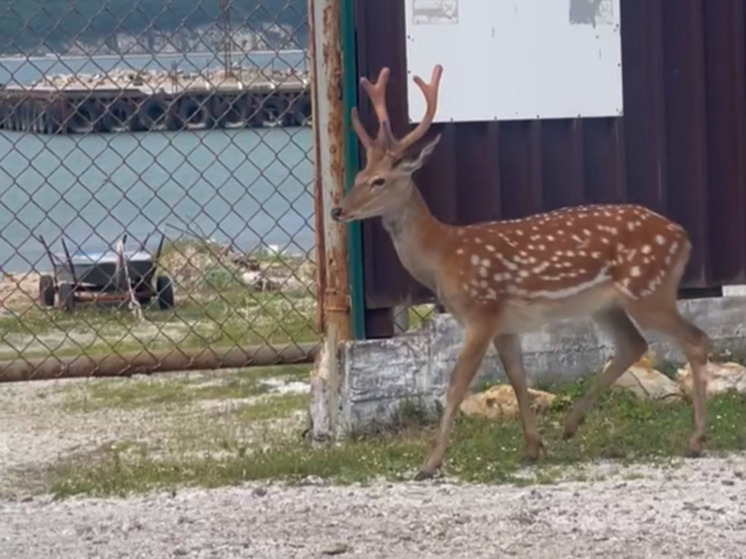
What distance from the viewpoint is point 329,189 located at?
8.70 m

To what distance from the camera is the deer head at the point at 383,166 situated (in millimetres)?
8305

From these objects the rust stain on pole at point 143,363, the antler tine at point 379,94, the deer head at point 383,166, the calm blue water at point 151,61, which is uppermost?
the calm blue water at point 151,61

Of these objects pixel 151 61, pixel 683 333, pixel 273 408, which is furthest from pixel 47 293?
pixel 683 333

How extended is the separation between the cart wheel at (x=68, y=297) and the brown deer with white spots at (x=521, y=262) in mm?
5569

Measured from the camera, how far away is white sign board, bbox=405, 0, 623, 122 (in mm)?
8711

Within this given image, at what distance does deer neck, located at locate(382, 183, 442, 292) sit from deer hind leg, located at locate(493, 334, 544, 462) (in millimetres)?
397

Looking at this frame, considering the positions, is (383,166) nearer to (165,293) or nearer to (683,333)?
(683,333)

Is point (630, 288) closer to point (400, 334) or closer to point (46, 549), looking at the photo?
point (400, 334)

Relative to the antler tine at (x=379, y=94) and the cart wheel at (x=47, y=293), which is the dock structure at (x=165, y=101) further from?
the antler tine at (x=379, y=94)

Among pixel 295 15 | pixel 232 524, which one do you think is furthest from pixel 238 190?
pixel 232 524

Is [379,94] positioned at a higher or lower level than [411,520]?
higher

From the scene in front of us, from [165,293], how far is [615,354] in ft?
17.8

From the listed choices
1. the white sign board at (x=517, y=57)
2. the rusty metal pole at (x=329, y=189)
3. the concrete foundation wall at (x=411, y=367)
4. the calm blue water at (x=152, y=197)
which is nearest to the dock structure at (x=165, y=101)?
the calm blue water at (x=152, y=197)

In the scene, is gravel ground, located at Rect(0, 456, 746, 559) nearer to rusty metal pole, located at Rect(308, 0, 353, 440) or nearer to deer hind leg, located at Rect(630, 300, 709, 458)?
deer hind leg, located at Rect(630, 300, 709, 458)
